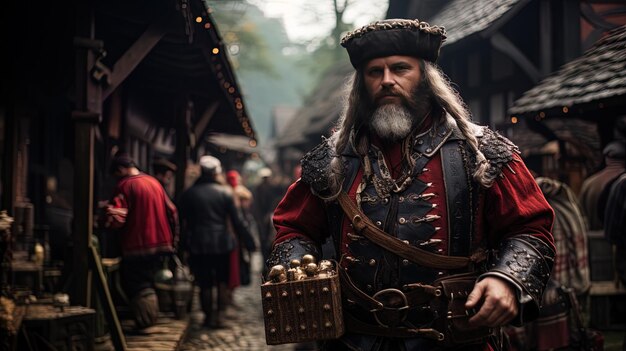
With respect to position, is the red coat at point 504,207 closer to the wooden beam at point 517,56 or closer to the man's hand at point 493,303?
the man's hand at point 493,303

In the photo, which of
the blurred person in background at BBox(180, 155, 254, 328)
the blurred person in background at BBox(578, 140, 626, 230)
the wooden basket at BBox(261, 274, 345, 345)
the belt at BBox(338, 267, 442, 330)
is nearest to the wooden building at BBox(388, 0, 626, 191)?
the blurred person in background at BBox(578, 140, 626, 230)

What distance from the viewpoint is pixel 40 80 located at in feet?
32.4

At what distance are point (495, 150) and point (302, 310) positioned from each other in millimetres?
976

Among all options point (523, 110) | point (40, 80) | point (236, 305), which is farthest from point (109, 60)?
point (523, 110)

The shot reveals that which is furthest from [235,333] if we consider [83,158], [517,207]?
[517,207]

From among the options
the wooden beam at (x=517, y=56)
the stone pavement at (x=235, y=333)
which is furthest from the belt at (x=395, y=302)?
the wooden beam at (x=517, y=56)

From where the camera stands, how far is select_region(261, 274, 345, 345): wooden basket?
3025mm

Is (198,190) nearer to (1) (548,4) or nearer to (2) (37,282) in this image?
(2) (37,282)

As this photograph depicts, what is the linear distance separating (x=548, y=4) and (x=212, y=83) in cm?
455

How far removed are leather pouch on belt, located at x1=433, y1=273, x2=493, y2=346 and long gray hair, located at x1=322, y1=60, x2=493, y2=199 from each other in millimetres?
395

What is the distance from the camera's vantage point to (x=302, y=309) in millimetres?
3021

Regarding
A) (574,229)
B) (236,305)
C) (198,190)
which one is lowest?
(236,305)

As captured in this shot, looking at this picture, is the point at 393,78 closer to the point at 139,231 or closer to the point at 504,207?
the point at 504,207

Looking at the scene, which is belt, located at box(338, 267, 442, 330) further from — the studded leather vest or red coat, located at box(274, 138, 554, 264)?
red coat, located at box(274, 138, 554, 264)
